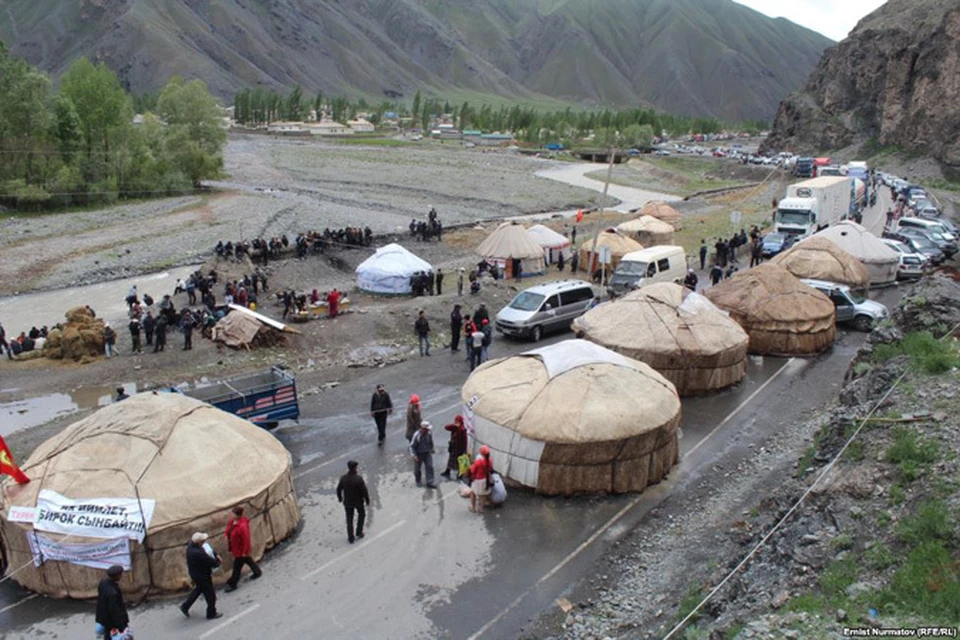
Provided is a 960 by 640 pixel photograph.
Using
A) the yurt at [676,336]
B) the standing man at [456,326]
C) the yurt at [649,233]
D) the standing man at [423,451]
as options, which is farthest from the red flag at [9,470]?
the yurt at [649,233]

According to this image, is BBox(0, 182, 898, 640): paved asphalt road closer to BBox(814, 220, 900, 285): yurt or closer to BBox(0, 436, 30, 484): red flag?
BBox(0, 436, 30, 484): red flag

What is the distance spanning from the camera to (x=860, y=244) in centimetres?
3181

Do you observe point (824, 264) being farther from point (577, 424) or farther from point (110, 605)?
point (110, 605)

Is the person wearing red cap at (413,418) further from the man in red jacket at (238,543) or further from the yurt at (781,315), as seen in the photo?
the yurt at (781,315)

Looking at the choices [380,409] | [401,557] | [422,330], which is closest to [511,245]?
[422,330]

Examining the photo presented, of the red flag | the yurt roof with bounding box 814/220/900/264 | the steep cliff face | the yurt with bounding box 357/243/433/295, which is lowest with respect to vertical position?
the yurt with bounding box 357/243/433/295

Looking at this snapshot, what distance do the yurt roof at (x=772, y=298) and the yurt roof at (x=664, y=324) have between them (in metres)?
2.47

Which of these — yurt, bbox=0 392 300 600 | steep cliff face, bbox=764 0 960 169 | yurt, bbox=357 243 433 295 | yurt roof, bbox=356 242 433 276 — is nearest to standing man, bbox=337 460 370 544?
yurt, bbox=0 392 300 600

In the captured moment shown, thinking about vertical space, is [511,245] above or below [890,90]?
below

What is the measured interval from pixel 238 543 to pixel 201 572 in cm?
86

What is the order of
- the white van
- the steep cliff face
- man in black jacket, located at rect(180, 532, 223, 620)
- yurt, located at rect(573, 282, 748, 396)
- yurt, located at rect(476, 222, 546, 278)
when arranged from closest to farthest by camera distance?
man in black jacket, located at rect(180, 532, 223, 620) < yurt, located at rect(573, 282, 748, 396) < the white van < yurt, located at rect(476, 222, 546, 278) < the steep cliff face

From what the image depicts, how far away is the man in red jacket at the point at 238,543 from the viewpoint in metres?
10.8

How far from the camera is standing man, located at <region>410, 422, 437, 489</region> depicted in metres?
13.9

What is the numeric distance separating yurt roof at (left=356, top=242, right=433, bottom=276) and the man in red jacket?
2115 cm
